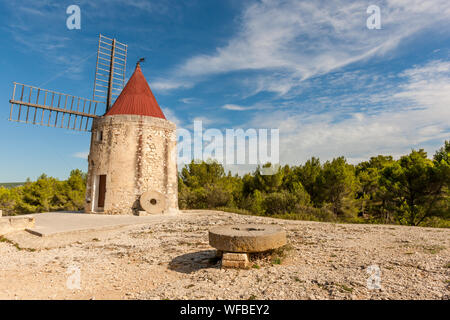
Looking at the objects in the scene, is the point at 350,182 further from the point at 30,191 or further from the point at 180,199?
the point at 30,191

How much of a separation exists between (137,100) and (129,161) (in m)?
3.69

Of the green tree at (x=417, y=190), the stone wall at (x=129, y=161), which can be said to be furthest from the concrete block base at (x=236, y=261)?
the green tree at (x=417, y=190)

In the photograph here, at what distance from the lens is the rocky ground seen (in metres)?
3.66

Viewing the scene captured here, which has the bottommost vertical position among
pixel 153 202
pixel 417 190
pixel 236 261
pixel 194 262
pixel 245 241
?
pixel 194 262

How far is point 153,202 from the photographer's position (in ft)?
43.5

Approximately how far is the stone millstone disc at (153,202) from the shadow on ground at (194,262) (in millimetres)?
7384

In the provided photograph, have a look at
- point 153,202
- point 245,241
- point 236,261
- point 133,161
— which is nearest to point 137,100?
point 133,161

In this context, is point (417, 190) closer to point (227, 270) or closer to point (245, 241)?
point (245, 241)

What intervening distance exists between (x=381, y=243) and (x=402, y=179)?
1171 centimetres

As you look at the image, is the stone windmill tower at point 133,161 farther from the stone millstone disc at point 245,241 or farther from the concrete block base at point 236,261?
the concrete block base at point 236,261

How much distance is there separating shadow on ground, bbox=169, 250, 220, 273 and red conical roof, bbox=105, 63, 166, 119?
32.8 feet

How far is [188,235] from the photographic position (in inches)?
324

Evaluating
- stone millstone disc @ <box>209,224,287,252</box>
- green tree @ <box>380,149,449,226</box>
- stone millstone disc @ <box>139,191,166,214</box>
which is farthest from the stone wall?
green tree @ <box>380,149,449,226</box>
